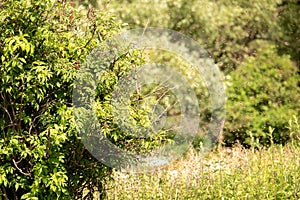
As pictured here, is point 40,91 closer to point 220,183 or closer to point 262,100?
point 220,183

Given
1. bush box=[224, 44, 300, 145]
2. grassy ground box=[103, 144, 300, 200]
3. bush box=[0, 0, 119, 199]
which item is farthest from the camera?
bush box=[224, 44, 300, 145]

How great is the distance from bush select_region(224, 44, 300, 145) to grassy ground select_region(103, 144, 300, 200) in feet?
13.3

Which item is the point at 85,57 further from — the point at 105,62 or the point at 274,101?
the point at 274,101

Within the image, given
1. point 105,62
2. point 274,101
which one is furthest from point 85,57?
point 274,101

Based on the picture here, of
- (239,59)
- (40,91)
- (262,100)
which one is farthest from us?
(239,59)

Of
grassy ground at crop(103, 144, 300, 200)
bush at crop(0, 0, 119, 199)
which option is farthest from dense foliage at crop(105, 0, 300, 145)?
bush at crop(0, 0, 119, 199)

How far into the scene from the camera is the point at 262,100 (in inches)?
410

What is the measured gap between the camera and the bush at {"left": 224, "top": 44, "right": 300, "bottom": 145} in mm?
10242

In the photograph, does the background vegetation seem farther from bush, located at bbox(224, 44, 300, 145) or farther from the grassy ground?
bush, located at bbox(224, 44, 300, 145)

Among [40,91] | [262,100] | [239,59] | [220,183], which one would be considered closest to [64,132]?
[40,91]

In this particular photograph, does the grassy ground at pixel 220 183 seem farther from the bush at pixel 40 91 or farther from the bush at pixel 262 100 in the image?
the bush at pixel 262 100

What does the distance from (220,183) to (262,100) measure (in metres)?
5.04

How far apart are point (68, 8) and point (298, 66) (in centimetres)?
756

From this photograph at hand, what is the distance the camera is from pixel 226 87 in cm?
1037
